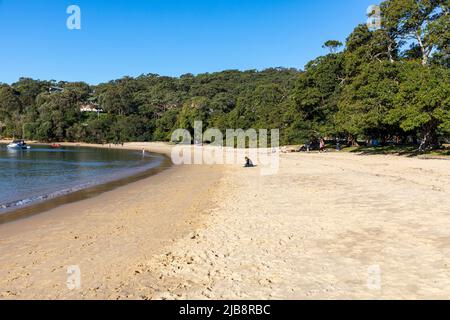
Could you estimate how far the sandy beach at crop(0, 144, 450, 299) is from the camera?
600 cm

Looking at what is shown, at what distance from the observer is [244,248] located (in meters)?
8.22

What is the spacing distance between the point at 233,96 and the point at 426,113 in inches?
3635

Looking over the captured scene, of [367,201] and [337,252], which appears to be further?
[367,201]

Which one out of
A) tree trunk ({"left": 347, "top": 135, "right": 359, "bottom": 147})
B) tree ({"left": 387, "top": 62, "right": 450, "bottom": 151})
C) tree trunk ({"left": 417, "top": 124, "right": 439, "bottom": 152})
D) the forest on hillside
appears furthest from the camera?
tree trunk ({"left": 347, "top": 135, "right": 359, "bottom": 147})

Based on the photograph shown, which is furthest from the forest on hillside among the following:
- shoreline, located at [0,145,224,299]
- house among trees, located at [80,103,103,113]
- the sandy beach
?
house among trees, located at [80,103,103,113]

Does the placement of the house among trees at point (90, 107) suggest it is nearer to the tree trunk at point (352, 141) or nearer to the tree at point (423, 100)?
the tree trunk at point (352, 141)

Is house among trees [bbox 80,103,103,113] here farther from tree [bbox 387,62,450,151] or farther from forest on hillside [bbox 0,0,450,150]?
tree [bbox 387,62,450,151]

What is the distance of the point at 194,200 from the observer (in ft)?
54.2

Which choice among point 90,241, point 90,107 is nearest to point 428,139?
point 90,241

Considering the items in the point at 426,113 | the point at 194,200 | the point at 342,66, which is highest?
the point at 342,66

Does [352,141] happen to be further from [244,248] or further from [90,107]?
[90,107]
